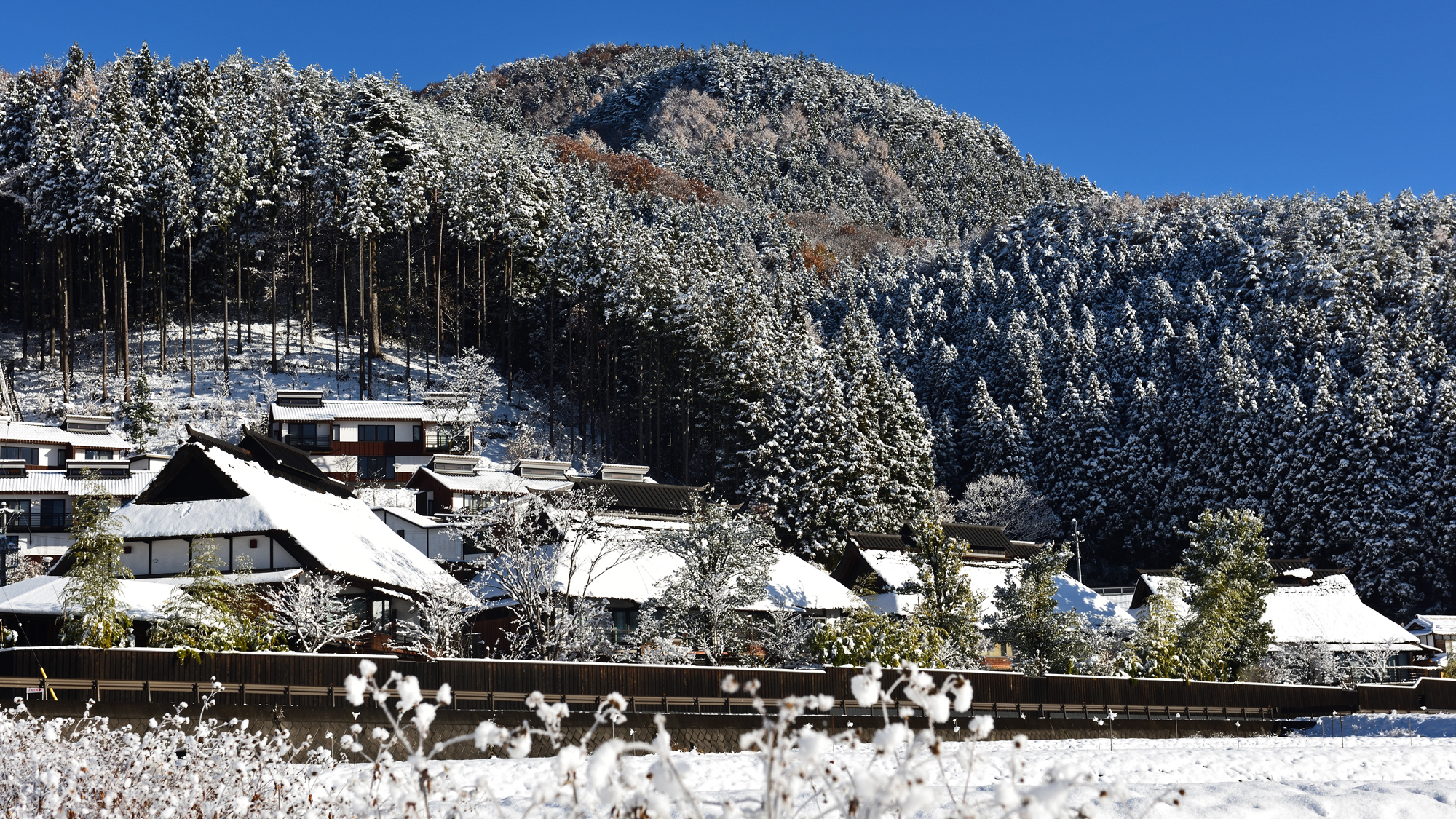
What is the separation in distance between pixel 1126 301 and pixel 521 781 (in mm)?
80970

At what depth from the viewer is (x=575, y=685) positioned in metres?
24.8

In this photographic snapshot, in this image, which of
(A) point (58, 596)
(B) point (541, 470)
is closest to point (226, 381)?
(B) point (541, 470)

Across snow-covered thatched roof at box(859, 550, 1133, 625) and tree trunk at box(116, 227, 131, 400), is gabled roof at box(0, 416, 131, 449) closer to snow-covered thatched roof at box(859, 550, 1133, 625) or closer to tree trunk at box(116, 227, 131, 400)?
tree trunk at box(116, 227, 131, 400)

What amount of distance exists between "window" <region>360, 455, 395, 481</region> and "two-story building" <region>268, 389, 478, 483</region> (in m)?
0.04

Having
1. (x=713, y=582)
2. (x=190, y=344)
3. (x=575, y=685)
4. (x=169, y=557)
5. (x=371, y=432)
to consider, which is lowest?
(x=575, y=685)

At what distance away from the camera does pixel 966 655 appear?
118ft

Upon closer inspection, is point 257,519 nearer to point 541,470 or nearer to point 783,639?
point 783,639

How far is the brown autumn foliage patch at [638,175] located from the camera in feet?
399

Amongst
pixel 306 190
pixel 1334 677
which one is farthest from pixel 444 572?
pixel 306 190

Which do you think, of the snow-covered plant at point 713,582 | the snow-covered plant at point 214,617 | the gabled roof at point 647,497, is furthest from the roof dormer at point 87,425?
the snow-covered plant at point 713,582

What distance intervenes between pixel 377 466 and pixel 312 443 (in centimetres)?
349

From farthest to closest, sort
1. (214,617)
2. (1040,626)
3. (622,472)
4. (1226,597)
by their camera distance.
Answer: (622,472)
(1226,597)
(1040,626)
(214,617)

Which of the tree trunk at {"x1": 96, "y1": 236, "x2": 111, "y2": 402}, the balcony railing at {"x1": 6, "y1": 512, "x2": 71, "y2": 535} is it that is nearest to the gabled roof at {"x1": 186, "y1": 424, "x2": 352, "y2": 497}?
the balcony railing at {"x1": 6, "y1": 512, "x2": 71, "y2": 535}

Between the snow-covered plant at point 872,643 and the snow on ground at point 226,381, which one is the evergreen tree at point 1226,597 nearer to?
the snow-covered plant at point 872,643
